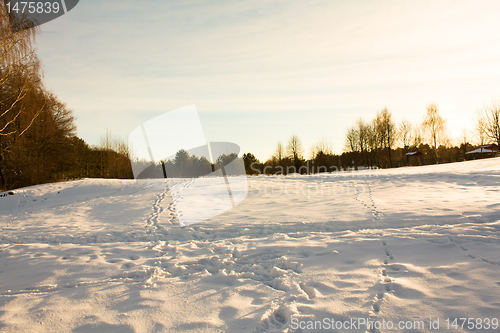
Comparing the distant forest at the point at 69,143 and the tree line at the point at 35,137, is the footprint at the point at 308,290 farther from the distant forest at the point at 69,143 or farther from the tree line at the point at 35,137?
the tree line at the point at 35,137

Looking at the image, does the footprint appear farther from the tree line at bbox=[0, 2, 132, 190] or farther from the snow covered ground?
the tree line at bbox=[0, 2, 132, 190]

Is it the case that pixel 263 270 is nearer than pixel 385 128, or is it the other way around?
pixel 263 270

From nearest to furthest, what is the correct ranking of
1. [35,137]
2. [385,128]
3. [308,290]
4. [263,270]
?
[308,290], [263,270], [35,137], [385,128]

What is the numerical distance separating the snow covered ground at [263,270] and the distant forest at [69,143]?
10.1ft

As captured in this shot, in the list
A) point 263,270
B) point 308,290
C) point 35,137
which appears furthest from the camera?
point 35,137

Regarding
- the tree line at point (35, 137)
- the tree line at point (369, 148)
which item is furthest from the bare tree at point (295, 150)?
the tree line at point (35, 137)

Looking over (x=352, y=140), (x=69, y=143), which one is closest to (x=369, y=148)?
(x=352, y=140)

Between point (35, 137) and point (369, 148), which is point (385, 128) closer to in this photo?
point (369, 148)

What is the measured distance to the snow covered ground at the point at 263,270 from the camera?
9.50 feet

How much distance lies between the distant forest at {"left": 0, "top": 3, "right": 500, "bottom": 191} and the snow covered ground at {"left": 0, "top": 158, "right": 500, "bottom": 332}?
3.09m

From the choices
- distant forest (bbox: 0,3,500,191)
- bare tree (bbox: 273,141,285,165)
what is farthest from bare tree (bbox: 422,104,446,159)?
bare tree (bbox: 273,141,285,165)

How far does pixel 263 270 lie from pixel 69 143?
27419 mm

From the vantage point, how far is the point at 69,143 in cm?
2480

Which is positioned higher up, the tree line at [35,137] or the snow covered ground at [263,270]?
the tree line at [35,137]
